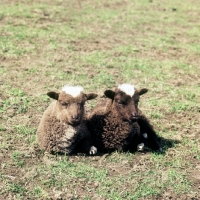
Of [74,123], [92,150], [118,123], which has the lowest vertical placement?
[92,150]

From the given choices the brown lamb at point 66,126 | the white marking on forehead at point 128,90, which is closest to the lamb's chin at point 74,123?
the brown lamb at point 66,126

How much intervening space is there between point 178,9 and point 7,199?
520 inches

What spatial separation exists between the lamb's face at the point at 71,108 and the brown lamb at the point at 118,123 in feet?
1.51

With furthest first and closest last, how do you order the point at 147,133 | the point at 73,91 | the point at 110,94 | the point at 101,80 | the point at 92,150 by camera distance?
1. the point at 101,80
2. the point at 147,133
3. the point at 110,94
4. the point at 92,150
5. the point at 73,91

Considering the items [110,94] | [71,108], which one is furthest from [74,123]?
[110,94]

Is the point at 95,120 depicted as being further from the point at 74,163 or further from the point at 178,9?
the point at 178,9

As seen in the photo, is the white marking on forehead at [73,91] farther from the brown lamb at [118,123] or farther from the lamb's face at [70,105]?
the brown lamb at [118,123]

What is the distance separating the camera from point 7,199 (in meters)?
5.02

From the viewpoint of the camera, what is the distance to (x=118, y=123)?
20.4 ft

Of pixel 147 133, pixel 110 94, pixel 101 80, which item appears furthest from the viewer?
pixel 101 80

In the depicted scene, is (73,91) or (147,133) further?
(147,133)

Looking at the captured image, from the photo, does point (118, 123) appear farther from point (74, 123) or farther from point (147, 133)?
point (74, 123)

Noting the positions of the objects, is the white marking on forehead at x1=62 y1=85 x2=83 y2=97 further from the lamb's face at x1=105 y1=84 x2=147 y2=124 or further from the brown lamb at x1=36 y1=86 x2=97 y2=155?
the lamb's face at x1=105 y1=84 x2=147 y2=124

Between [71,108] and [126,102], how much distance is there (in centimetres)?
88
